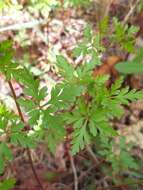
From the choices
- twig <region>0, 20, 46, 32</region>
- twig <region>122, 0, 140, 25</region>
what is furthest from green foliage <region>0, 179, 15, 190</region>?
twig <region>122, 0, 140, 25</region>

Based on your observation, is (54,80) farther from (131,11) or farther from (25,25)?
(131,11)

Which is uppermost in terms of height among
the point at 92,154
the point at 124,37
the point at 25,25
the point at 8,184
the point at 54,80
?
the point at 124,37

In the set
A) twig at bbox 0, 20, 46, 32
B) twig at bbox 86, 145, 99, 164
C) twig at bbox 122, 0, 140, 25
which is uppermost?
twig at bbox 122, 0, 140, 25

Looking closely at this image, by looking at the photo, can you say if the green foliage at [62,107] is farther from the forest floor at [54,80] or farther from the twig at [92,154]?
the twig at [92,154]

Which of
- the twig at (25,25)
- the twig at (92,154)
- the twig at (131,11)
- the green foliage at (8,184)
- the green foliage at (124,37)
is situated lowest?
the twig at (92,154)

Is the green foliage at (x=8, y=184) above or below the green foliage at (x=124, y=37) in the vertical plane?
below

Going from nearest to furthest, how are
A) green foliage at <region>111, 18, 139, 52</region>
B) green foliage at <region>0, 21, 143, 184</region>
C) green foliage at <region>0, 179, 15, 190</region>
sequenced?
1. green foliage at <region>0, 21, 143, 184</region>
2. green foliage at <region>0, 179, 15, 190</region>
3. green foliage at <region>111, 18, 139, 52</region>

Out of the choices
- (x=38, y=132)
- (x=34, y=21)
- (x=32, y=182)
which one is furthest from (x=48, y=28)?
(x=38, y=132)

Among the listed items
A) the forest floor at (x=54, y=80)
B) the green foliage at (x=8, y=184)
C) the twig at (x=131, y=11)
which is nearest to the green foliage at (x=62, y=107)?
the green foliage at (x=8, y=184)

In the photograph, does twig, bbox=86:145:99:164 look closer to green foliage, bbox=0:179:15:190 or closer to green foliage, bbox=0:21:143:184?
green foliage, bbox=0:21:143:184

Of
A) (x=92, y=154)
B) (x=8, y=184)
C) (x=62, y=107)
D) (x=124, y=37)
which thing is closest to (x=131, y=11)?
(x=124, y=37)

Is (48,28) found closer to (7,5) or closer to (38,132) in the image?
(7,5)
